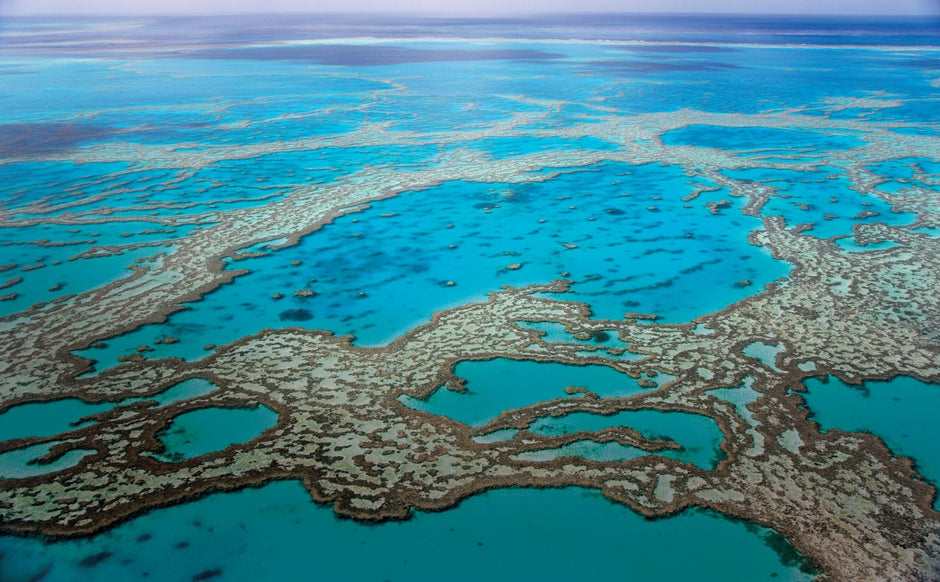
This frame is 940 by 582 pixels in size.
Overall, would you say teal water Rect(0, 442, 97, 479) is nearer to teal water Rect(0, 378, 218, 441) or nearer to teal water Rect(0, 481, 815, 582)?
teal water Rect(0, 378, 218, 441)

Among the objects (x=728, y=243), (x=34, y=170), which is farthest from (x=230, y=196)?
(x=728, y=243)

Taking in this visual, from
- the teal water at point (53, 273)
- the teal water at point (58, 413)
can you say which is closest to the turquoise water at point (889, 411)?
the teal water at point (58, 413)

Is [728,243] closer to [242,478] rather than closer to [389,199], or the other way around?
[389,199]

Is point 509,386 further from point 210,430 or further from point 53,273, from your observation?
point 53,273

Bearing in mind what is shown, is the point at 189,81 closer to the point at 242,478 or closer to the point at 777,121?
the point at 777,121

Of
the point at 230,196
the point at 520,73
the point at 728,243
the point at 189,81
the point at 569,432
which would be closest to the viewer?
the point at 569,432

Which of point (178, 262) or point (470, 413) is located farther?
point (178, 262)

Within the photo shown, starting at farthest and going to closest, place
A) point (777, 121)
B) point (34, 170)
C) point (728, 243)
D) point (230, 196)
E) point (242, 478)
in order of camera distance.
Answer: point (777, 121), point (34, 170), point (230, 196), point (728, 243), point (242, 478)
